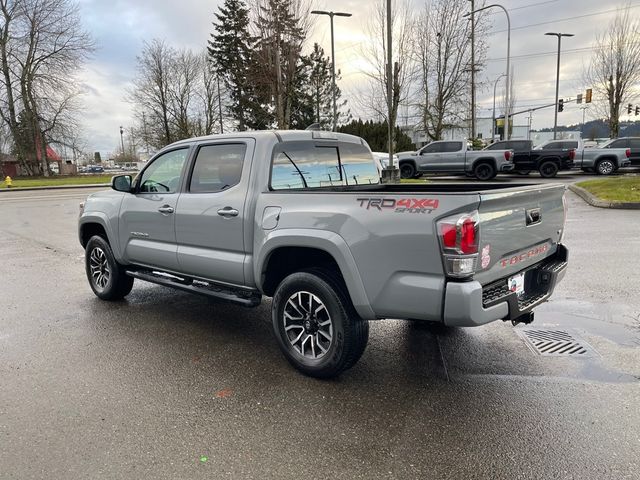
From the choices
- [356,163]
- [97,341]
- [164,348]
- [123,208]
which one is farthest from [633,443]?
[123,208]

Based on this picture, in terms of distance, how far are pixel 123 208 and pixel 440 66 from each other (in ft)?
83.3

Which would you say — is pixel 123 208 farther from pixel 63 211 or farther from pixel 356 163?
pixel 63 211

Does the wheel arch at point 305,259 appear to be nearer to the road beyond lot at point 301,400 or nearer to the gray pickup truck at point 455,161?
the road beyond lot at point 301,400

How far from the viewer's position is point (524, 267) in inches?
137

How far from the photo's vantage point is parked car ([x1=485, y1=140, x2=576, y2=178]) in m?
22.1

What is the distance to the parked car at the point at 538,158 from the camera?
22109mm

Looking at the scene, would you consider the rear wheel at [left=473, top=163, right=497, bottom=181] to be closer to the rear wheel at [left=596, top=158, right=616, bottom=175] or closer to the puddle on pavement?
the rear wheel at [left=596, top=158, right=616, bottom=175]

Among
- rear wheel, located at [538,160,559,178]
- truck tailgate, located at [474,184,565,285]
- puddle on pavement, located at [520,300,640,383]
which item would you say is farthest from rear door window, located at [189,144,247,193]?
rear wheel, located at [538,160,559,178]

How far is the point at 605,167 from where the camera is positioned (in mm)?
22312

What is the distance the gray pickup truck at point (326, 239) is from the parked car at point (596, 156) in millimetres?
20967

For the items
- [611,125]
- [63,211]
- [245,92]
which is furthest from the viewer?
[245,92]

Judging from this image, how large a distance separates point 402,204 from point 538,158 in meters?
22.3

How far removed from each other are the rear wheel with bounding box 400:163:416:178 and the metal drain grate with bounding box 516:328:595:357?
63.1ft

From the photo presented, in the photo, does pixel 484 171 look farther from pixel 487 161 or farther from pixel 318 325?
pixel 318 325
